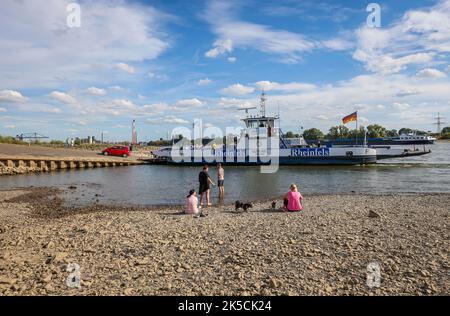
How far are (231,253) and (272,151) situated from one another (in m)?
42.2

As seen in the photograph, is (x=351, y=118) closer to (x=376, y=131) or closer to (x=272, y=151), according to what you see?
(x=272, y=151)

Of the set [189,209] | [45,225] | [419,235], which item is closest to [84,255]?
[45,225]

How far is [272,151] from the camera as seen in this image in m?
50.2

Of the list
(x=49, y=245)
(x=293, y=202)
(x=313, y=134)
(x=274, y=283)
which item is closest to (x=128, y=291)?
(x=274, y=283)

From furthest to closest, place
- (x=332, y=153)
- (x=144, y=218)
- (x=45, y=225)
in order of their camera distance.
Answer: (x=332, y=153) < (x=144, y=218) < (x=45, y=225)

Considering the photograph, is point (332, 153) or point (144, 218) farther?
point (332, 153)

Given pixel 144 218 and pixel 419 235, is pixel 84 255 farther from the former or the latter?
pixel 419 235

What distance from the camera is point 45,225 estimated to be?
1278 cm

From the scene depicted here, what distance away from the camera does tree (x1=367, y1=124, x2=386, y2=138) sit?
17484 centimetres

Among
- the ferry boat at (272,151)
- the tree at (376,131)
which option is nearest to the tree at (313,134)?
the tree at (376,131)

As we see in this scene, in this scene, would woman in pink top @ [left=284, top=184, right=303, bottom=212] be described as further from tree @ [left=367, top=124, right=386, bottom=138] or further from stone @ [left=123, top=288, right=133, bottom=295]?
tree @ [left=367, top=124, right=386, bottom=138]

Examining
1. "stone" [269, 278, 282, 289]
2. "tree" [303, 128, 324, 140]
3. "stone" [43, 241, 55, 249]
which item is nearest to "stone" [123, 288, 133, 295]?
"stone" [269, 278, 282, 289]

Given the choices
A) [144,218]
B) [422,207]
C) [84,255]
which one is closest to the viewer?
[84,255]
